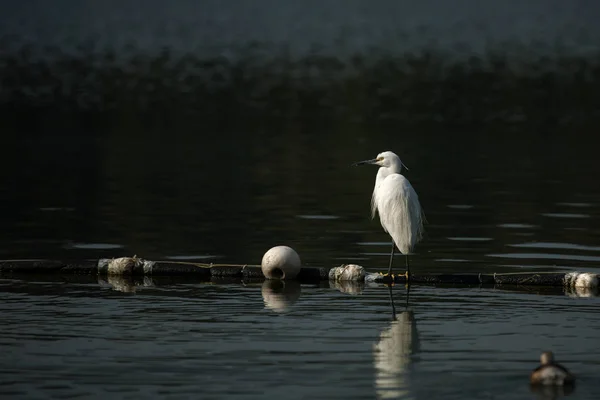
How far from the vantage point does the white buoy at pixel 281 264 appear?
1961 cm

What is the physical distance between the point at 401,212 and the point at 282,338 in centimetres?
449

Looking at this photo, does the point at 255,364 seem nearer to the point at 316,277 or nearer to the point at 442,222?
the point at 316,277

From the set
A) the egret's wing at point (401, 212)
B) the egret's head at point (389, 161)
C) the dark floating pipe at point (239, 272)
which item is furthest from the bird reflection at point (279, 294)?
the egret's head at point (389, 161)

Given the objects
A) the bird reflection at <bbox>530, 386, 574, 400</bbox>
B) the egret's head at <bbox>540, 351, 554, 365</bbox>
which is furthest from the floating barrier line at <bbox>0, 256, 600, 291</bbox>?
the bird reflection at <bbox>530, 386, 574, 400</bbox>

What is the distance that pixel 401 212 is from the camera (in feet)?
65.4

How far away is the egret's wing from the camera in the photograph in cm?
1992

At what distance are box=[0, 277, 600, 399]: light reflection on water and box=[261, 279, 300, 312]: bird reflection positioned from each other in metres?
0.02

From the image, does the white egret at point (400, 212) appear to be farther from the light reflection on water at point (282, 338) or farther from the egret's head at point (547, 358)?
the egret's head at point (547, 358)

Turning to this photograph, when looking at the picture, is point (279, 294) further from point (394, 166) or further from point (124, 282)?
point (394, 166)

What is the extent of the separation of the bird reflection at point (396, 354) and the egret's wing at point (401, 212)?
87.6 inches

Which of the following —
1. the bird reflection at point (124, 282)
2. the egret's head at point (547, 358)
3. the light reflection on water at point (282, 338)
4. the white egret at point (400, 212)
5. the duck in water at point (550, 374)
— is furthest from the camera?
the white egret at point (400, 212)

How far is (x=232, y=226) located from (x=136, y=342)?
11.3 m

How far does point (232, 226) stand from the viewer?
26.9 metres

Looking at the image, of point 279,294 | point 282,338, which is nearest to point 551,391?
point 282,338
